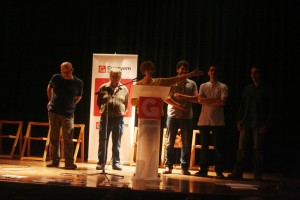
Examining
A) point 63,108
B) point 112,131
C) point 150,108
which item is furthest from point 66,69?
point 150,108

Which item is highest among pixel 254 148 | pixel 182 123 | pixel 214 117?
pixel 214 117

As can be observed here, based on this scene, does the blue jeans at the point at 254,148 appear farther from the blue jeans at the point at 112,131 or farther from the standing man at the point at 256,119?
the blue jeans at the point at 112,131

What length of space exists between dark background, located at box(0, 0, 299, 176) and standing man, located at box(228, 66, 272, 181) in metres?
1.76

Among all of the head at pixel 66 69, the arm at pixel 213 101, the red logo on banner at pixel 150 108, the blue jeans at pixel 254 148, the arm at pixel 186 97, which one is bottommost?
the blue jeans at pixel 254 148

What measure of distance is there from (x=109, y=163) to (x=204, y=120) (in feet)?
6.81

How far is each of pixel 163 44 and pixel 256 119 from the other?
9.44 feet

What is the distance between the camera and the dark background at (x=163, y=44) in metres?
8.80

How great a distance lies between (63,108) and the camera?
763 centimetres

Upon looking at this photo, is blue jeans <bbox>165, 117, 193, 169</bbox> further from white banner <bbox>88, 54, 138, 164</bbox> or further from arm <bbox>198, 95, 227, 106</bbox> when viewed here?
white banner <bbox>88, 54, 138, 164</bbox>

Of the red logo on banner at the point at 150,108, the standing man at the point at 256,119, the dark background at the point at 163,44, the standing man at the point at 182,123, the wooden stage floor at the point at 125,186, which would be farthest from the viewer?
the dark background at the point at 163,44

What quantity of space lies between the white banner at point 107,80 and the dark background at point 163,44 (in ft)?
2.26

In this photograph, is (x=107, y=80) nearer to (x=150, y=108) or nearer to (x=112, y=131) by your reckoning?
(x=112, y=131)

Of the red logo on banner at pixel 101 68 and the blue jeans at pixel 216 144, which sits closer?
the blue jeans at pixel 216 144

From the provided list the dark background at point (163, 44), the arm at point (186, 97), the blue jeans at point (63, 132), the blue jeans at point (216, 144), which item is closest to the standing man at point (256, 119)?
the blue jeans at point (216, 144)
